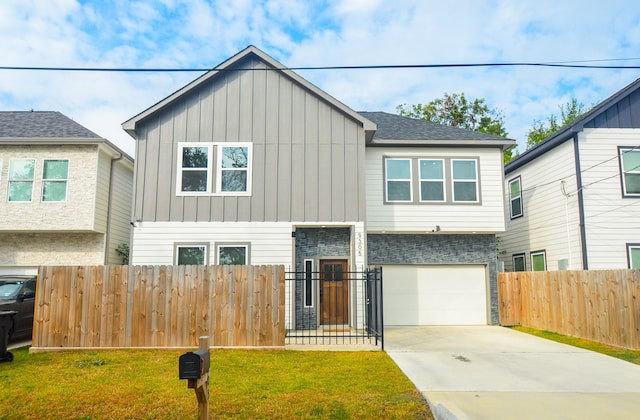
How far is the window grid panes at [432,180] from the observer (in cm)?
1438

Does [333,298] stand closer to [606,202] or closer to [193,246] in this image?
[193,246]

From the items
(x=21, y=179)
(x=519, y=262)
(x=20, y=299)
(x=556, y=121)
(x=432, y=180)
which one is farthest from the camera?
(x=556, y=121)

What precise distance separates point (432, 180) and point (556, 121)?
2437cm

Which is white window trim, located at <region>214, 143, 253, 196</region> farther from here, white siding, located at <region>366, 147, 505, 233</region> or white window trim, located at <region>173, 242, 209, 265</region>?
white siding, located at <region>366, 147, 505, 233</region>

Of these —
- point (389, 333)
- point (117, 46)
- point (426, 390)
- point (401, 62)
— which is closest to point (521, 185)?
point (389, 333)

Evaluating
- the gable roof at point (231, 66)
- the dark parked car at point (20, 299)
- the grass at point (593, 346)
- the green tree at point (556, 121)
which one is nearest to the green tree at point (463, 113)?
the green tree at point (556, 121)

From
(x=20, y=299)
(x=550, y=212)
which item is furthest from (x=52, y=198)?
(x=550, y=212)

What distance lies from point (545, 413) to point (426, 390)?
1551 millimetres

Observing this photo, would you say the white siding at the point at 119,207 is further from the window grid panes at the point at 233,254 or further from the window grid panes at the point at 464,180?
the window grid panes at the point at 464,180

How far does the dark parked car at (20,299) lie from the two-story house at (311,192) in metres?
2.62

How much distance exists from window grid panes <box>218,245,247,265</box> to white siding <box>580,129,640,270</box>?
9.98 metres

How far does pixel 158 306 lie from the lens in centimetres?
962

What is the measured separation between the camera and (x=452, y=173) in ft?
47.5

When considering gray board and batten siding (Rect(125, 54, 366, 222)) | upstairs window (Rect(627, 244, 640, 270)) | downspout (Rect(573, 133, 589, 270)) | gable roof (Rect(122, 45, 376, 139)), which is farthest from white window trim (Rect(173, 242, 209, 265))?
upstairs window (Rect(627, 244, 640, 270))
